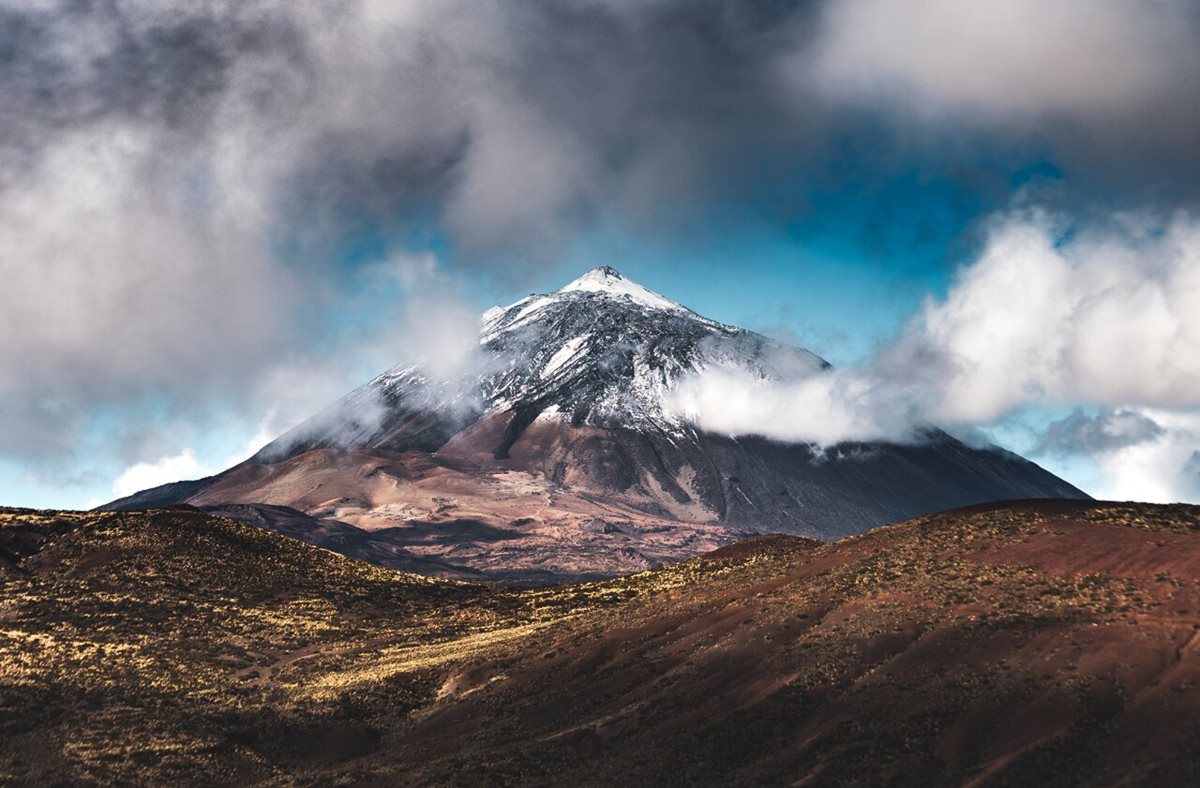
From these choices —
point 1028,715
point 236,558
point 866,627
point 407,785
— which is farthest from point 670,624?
point 236,558

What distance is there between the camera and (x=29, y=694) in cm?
7494

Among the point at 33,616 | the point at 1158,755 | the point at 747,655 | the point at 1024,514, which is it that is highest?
the point at 33,616

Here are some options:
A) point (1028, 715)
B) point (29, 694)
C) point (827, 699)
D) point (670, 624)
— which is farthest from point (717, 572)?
point (29, 694)

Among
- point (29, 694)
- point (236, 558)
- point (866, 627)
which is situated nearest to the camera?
point (866, 627)

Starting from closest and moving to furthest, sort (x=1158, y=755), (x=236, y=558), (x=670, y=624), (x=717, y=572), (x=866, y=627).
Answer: (x=1158, y=755)
(x=866, y=627)
(x=670, y=624)
(x=717, y=572)
(x=236, y=558)

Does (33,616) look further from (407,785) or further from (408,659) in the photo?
(407,785)

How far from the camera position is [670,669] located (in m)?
71.8

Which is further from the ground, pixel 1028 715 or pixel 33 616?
pixel 33 616

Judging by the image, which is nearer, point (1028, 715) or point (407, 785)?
point (1028, 715)

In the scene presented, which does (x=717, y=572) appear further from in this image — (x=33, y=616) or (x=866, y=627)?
(x=33, y=616)

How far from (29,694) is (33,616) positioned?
1660cm

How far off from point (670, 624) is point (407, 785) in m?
25.3

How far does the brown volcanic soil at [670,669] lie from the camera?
55.2 m

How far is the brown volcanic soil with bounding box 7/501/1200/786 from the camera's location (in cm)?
5519
